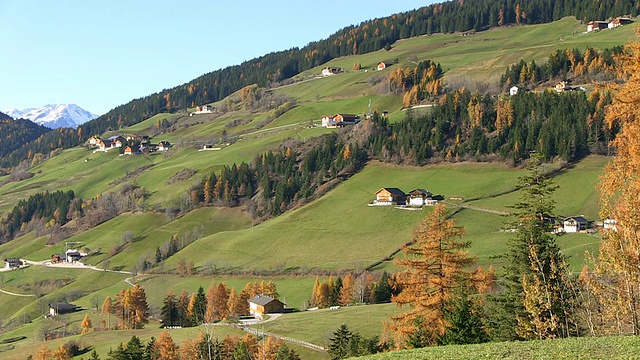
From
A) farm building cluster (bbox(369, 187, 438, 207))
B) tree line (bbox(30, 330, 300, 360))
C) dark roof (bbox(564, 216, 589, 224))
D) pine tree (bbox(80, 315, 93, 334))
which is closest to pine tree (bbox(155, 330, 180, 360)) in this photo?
tree line (bbox(30, 330, 300, 360))

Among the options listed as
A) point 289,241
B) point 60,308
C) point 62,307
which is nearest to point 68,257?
point 62,307

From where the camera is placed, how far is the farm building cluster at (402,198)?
136875mm

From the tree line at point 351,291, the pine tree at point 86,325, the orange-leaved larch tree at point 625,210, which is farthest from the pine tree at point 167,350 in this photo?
the orange-leaved larch tree at point 625,210

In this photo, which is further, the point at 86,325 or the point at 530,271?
the point at 86,325

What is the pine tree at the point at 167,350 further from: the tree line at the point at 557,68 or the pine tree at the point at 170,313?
the tree line at the point at 557,68

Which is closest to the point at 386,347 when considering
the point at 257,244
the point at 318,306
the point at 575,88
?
the point at 318,306

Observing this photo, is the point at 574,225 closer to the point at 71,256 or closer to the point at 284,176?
the point at 284,176

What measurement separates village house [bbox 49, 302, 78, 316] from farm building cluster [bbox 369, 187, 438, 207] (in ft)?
231

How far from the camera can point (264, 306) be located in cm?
9388

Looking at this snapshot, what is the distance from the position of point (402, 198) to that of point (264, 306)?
56337 millimetres

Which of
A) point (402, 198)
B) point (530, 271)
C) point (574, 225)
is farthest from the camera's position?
point (402, 198)

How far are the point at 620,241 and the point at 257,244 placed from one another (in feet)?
382

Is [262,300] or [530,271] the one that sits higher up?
[530,271]

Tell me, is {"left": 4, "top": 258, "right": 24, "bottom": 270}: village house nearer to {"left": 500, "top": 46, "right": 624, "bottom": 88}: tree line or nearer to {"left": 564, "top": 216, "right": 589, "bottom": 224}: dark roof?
{"left": 564, "top": 216, "right": 589, "bottom": 224}: dark roof
